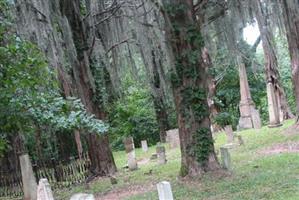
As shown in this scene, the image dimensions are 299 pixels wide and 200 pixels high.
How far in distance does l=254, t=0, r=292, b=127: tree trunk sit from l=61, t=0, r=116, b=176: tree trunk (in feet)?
18.2

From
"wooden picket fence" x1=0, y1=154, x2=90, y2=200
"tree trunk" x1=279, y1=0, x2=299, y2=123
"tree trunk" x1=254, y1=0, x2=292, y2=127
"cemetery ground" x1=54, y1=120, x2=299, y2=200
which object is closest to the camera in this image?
"cemetery ground" x1=54, y1=120, x2=299, y2=200

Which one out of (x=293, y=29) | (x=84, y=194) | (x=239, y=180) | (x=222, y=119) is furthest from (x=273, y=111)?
(x=84, y=194)

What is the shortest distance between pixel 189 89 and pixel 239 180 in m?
2.08

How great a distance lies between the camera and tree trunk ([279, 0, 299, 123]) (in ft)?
41.4

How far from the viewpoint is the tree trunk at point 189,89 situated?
29.6 feet

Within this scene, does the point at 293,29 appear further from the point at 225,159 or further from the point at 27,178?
the point at 27,178

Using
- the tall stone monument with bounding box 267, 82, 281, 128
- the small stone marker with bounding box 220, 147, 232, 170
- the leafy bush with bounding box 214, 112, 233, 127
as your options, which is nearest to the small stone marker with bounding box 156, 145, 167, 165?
the small stone marker with bounding box 220, 147, 232, 170

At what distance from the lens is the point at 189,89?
9086 mm

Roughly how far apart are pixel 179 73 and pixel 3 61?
355 centimetres

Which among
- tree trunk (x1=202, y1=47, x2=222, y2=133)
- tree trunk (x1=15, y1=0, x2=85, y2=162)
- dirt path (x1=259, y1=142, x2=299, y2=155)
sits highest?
tree trunk (x1=15, y1=0, x2=85, y2=162)

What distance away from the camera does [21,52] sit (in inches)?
290

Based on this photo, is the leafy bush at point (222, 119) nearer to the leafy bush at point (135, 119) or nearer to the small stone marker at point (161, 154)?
the leafy bush at point (135, 119)

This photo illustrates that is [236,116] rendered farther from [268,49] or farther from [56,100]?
[56,100]

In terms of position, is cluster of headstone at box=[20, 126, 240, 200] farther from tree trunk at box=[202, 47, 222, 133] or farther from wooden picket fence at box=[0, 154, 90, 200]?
tree trunk at box=[202, 47, 222, 133]
